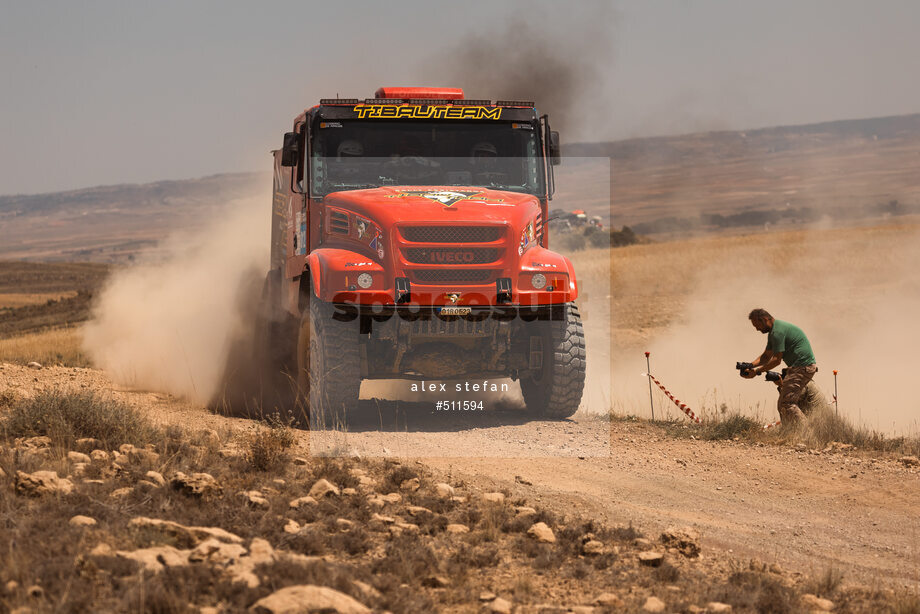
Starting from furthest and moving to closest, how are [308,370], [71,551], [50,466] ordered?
[308,370] < [50,466] < [71,551]

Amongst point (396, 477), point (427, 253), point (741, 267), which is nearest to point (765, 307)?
point (741, 267)

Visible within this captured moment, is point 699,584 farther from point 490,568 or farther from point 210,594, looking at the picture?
point 210,594

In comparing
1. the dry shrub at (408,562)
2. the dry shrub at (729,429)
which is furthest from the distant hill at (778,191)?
the dry shrub at (408,562)

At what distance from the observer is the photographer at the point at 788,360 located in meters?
11.6

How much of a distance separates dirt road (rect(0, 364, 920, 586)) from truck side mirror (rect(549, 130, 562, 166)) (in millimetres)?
2923

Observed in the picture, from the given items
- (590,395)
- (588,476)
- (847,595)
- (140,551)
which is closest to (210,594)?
(140,551)

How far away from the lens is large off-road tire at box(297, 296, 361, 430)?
1034 centimetres

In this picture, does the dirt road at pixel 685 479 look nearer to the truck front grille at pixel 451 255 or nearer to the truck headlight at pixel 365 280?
the truck headlight at pixel 365 280

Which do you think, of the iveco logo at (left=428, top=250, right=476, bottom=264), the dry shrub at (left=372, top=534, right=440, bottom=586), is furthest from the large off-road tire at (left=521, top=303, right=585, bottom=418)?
the dry shrub at (left=372, top=534, right=440, bottom=586)

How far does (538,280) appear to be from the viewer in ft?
35.1

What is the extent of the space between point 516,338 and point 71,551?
6.45 metres

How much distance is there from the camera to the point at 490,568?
5.86 meters

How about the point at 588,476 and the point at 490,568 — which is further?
the point at 588,476

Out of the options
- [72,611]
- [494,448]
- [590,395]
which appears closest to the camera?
[72,611]
